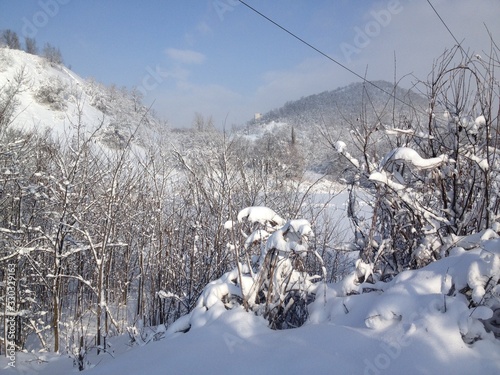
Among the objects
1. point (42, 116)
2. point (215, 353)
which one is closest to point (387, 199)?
point (215, 353)

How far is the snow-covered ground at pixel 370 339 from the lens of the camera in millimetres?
1539

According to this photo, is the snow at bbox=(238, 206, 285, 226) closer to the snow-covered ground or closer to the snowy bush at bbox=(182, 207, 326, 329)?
the snowy bush at bbox=(182, 207, 326, 329)

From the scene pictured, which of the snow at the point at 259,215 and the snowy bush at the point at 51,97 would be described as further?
the snowy bush at the point at 51,97

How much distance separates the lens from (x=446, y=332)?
1.60m

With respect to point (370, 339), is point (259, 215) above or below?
above

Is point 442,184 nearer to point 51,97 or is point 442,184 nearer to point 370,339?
point 370,339

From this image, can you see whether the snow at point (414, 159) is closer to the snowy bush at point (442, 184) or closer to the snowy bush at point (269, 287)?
the snowy bush at point (442, 184)

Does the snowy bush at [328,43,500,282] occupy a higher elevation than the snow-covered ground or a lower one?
higher

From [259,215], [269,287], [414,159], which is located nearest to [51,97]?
[259,215]

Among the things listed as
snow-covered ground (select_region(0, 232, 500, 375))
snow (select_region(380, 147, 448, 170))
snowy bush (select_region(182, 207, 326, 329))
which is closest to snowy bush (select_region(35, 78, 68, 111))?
snowy bush (select_region(182, 207, 326, 329))

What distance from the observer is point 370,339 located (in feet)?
5.52

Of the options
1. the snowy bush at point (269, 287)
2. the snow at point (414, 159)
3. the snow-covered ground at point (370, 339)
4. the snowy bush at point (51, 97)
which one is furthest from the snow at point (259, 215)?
the snowy bush at point (51, 97)

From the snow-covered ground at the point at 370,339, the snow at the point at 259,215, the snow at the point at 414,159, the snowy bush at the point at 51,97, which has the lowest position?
the snow-covered ground at the point at 370,339

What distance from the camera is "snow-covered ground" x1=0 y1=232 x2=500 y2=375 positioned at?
1.54 metres
